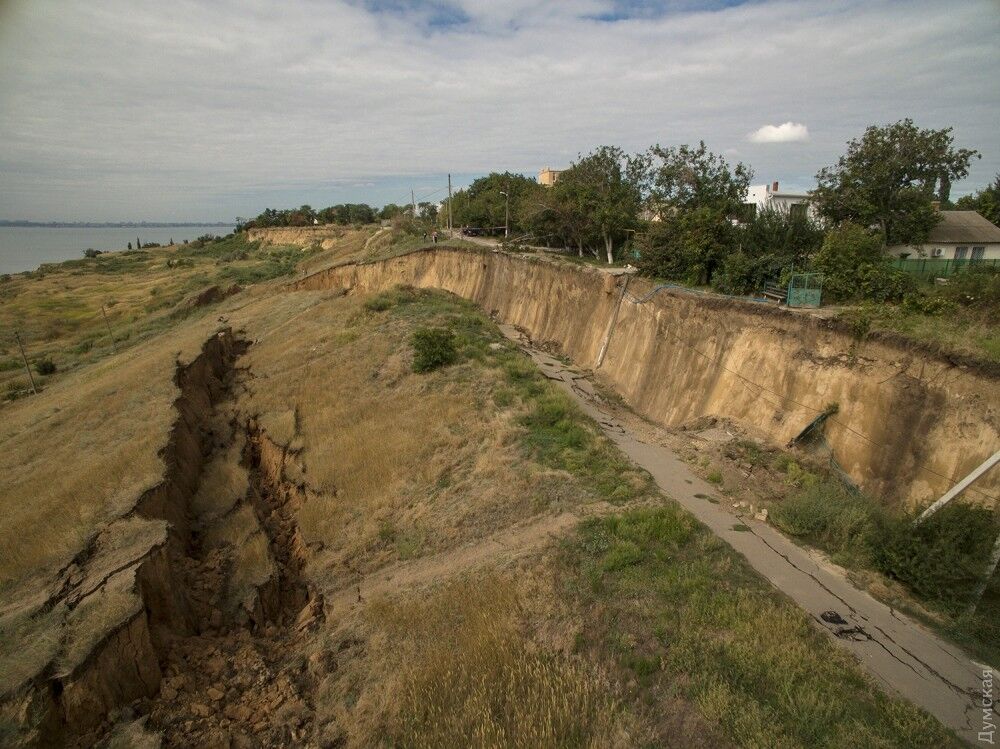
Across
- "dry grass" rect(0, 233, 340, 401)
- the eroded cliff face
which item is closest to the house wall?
the eroded cliff face

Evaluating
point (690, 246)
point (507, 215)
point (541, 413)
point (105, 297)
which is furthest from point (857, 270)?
point (105, 297)

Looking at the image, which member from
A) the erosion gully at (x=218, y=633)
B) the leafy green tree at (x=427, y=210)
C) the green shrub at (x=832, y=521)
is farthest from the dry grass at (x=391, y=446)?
the leafy green tree at (x=427, y=210)

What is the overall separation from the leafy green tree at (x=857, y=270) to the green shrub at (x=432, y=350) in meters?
12.5

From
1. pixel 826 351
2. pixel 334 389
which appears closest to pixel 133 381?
pixel 334 389

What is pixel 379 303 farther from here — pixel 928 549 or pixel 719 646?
pixel 928 549

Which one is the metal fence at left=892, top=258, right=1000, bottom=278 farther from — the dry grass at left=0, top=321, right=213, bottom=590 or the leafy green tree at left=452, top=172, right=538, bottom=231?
the leafy green tree at left=452, top=172, right=538, bottom=231

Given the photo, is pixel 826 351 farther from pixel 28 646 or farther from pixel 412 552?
pixel 28 646

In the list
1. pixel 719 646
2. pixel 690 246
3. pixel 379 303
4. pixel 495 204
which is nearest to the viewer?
pixel 719 646

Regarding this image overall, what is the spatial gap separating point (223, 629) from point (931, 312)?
1700 centimetres

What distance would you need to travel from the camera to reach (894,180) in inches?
744

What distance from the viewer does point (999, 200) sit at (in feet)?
105

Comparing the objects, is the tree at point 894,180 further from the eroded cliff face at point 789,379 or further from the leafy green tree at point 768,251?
the eroded cliff face at point 789,379

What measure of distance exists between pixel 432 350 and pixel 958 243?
69.4 feet

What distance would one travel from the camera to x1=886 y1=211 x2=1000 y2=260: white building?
20734mm
